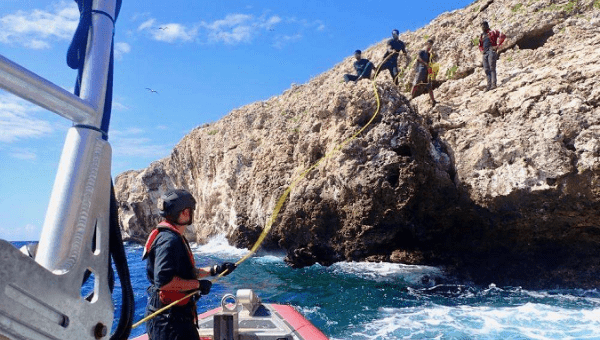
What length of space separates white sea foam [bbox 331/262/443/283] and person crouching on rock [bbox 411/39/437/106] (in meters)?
5.10

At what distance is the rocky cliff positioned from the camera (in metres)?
9.41

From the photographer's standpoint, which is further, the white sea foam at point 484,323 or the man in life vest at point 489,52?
the man in life vest at point 489,52

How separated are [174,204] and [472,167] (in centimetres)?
924

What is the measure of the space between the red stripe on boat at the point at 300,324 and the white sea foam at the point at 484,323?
196cm

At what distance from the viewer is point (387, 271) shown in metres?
11.0

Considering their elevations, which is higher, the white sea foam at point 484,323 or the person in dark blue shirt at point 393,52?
the person in dark blue shirt at point 393,52

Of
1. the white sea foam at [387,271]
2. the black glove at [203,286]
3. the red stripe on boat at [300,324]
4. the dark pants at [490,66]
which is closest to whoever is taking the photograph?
the black glove at [203,286]

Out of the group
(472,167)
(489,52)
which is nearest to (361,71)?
(489,52)

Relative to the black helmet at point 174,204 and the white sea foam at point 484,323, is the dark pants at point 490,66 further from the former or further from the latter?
the black helmet at point 174,204

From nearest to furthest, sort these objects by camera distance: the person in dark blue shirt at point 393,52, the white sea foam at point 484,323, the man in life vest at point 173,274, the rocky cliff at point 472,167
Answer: the man in life vest at point 173,274, the white sea foam at point 484,323, the rocky cliff at point 472,167, the person in dark blue shirt at point 393,52

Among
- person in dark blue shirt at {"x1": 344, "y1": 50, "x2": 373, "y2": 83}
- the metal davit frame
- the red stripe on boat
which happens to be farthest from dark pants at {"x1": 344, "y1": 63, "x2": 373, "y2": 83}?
the metal davit frame

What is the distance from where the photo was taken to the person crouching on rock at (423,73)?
12.9 metres

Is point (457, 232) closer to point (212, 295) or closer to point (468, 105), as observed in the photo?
point (468, 105)

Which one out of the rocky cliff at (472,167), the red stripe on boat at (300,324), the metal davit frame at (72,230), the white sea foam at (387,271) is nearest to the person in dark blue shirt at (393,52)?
the rocky cliff at (472,167)
